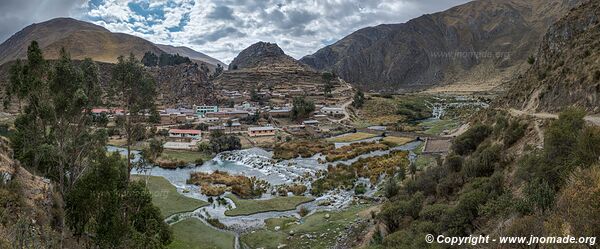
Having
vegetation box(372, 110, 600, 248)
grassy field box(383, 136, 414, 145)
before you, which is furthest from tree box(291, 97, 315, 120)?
vegetation box(372, 110, 600, 248)

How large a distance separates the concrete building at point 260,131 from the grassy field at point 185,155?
16.2 metres

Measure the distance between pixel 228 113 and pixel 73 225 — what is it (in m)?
84.7

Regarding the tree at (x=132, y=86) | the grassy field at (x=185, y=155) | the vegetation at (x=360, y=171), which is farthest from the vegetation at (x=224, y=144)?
the tree at (x=132, y=86)

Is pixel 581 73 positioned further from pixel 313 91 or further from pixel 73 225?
pixel 313 91

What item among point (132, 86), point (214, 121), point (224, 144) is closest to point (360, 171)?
point (132, 86)

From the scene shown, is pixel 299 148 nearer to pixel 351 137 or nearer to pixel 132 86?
pixel 351 137

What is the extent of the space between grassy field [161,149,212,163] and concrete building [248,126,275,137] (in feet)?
53.3

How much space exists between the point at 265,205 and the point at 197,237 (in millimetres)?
8858

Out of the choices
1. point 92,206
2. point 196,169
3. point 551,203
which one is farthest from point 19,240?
point 196,169

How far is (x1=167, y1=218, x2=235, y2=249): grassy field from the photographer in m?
23.7

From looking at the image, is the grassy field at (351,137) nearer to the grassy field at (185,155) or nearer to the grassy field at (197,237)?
the grassy field at (185,155)

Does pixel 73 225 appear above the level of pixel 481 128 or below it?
below

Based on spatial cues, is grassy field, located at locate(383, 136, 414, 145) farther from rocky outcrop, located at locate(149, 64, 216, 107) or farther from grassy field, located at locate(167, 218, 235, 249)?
rocky outcrop, located at locate(149, 64, 216, 107)

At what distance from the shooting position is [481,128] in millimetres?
28703
